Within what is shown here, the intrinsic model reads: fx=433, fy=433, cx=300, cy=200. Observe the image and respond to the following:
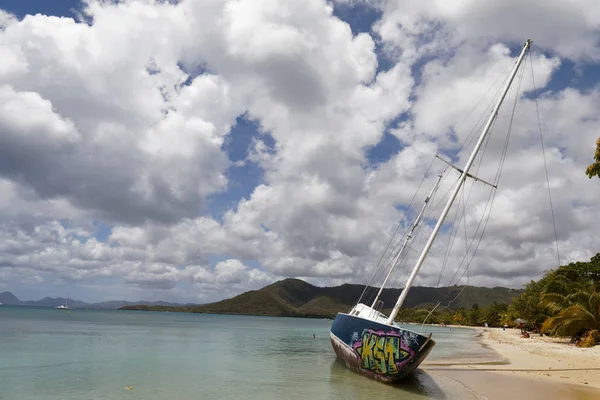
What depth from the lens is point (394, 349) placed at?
17078mm

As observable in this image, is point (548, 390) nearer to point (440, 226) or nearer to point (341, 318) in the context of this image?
point (440, 226)

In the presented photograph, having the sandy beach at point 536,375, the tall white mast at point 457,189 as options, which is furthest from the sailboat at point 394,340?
the sandy beach at point 536,375

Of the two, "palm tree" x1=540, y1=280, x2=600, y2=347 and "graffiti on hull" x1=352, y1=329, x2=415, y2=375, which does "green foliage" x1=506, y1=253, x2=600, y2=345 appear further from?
"graffiti on hull" x1=352, y1=329, x2=415, y2=375

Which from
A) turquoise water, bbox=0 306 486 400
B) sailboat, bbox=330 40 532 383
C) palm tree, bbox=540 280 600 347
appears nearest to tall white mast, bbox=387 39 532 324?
sailboat, bbox=330 40 532 383

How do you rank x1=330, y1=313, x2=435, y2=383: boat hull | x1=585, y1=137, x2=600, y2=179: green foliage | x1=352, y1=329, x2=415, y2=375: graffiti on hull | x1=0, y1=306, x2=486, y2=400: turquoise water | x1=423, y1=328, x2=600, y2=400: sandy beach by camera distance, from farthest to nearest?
x1=585, y1=137, x2=600, y2=179: green foliage < x1=0, y1=306, x2=486, y2=400: turquoise water < x1=352, y1=329, x2=415, y2=375: graffiti on hull < x1=330, y1=313, x2=435, y2=383: boat hull < x1=423, y1=328, x2=600, y2=400: sandy beach

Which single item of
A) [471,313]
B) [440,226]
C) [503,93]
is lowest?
[471,313]

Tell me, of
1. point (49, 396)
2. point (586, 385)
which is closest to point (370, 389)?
point (586, 385)

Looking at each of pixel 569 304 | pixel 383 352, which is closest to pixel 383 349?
pixel 383 352

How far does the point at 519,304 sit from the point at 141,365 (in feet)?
202

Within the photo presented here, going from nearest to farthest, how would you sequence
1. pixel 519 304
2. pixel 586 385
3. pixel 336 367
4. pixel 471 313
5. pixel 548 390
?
pixel 548 390
pixel 586 385
pixel 336 367
pixel 519 304
pixel 471 313

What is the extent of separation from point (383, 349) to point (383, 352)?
0.14 meters

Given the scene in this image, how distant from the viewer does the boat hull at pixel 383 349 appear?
53.9ft

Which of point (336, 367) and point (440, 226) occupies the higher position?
point (440, 226)

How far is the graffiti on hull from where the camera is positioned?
16703mm
